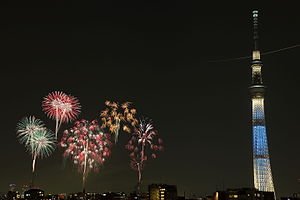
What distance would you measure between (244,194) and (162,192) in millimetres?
25902

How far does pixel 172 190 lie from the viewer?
5689 inches

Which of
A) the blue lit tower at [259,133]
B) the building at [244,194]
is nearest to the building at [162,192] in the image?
the building at [244,194]

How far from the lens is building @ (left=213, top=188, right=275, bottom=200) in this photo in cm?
12512

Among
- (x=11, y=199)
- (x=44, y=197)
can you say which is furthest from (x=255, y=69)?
(x=11, y=199)

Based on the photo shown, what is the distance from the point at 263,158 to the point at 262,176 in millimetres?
4748

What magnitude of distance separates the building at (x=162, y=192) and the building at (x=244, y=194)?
14.6 meters

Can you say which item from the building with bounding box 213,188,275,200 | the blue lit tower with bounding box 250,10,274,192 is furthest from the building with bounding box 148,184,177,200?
the blue lit tower with bounding box 250,10,274,192

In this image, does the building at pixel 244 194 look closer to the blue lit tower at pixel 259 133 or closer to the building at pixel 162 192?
the blue lit tower at pixel 259 133

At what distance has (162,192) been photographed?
14275 centimetres

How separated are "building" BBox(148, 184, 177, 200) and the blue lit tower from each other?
941 inches

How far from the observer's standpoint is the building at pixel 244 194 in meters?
125

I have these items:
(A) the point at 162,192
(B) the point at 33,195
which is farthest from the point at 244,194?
(B) the point at 33,195

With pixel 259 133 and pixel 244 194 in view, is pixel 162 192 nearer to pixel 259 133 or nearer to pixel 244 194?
pixel 244 194

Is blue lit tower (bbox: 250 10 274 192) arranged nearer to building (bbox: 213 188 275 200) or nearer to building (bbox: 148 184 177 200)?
building (bbox: 213 188 275 200)
